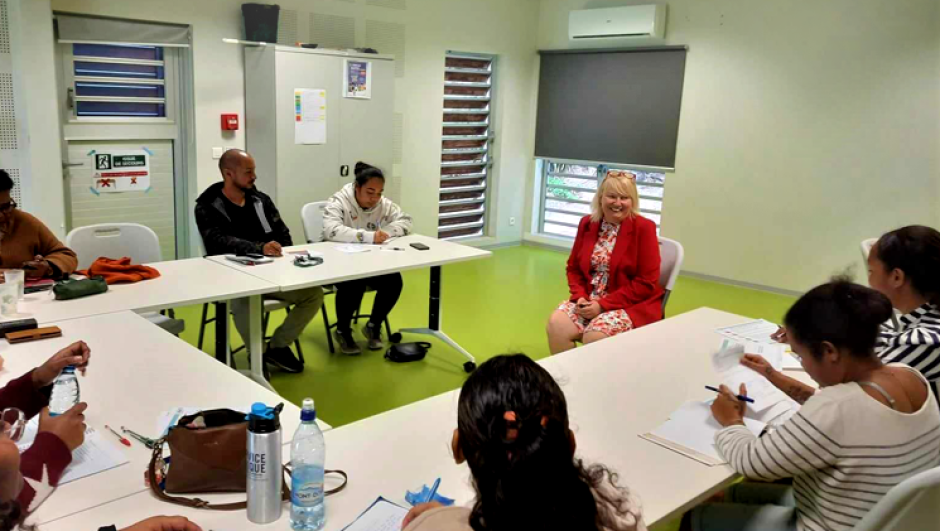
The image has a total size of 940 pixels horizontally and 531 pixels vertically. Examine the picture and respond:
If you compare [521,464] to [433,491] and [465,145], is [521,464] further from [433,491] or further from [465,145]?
[465,145]

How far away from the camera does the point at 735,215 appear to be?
674 centimetres

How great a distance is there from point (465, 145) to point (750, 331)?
5208mm

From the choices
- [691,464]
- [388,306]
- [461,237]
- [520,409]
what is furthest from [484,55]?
[520,409]

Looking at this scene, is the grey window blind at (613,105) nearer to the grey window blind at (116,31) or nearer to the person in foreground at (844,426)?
the grey window blind at (116,31)

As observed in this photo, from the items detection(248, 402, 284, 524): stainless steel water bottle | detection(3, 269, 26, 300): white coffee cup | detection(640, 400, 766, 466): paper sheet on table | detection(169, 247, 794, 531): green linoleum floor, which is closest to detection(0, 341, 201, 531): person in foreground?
detection(248, 402, 284, 524): stainless steel water bottle

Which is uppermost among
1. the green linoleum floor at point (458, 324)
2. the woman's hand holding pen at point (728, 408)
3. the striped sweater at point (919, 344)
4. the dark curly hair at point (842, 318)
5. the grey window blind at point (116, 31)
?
the grey window blind at point (116, 31)

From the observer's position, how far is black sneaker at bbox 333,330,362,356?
4566 millimetres

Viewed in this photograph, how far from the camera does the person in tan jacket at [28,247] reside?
323 cm

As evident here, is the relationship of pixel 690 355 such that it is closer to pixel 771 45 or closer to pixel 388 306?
pixel 388 306

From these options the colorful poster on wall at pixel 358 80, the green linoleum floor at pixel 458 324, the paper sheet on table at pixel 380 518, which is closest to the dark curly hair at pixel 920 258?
the green linoleum floor at pixel 458 324

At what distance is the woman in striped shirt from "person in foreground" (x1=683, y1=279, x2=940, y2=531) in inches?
17.9

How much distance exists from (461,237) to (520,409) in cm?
692

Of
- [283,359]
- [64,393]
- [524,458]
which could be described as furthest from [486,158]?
[524,458]

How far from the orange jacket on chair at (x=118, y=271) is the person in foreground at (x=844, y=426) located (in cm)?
264
